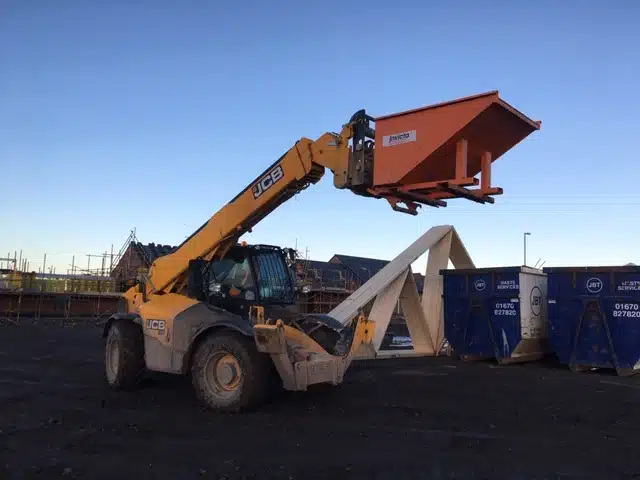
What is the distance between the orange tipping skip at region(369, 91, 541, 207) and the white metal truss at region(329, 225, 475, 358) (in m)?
7.25

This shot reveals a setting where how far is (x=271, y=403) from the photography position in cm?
852

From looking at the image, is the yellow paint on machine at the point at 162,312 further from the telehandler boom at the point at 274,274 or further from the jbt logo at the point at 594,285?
the jbt logo at the point at 594,285

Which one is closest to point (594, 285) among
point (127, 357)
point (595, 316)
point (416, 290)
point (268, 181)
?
point (595, 316)

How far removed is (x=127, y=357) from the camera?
9.52 meters

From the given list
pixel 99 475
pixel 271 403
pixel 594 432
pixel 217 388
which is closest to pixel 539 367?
pixel 594 432

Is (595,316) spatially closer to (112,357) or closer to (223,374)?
(223,374)

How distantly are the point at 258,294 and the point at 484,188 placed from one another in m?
3.82

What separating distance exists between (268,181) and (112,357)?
13.9 feet

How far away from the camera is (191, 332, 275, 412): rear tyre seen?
7.59m

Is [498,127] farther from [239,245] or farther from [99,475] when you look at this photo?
[99,475]

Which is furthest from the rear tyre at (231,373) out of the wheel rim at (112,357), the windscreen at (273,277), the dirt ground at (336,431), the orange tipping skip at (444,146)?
the orange tipping skip at (444,146)

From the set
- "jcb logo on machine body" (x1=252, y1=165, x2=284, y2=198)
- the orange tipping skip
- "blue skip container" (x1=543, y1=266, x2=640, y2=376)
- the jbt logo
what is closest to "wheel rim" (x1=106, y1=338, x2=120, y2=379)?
"jcb logo on machine body" (x1=252, y1=165, x2=284, y2=198)

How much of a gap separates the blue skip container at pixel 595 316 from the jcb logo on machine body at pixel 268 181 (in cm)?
822

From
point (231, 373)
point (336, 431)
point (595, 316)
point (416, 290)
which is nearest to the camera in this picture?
point (336, 431)
